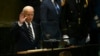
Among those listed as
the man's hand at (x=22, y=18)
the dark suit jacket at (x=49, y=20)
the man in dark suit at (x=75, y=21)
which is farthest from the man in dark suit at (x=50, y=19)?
the man's hand at (x=22, y=18)

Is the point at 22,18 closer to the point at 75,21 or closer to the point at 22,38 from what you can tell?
the point at 22,38

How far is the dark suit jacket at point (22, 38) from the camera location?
4.11 m

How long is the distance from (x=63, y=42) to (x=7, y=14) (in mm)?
847

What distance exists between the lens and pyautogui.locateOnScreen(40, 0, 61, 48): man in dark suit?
4410mm

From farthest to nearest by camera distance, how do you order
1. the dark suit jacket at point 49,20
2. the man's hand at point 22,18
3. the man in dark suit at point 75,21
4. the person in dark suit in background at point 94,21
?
the person in dark suit in background at point 94,21, the man in dark suit at point 75,21, the dark suit jacket at point 49,20, the man's hand at point 22,18

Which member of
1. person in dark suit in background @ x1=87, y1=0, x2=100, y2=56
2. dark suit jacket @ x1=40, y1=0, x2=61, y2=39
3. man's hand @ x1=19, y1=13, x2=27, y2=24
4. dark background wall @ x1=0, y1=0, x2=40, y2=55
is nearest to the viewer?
dark background wall @ x1=0, y1=0, x2=40, y2=55

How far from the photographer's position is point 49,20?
448 centimetres

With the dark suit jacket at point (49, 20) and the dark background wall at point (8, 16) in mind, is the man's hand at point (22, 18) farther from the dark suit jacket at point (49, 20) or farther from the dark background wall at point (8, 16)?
the dark suit jacket at point (49, 20)

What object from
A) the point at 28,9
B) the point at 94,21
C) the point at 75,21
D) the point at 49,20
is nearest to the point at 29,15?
the point at 28,9

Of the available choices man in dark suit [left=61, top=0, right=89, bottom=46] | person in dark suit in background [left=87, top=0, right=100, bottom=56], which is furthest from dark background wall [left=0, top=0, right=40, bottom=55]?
person in dark suit in background [left=87, top=0, right=100, bottom=56]

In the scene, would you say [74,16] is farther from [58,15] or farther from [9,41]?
[9,41]

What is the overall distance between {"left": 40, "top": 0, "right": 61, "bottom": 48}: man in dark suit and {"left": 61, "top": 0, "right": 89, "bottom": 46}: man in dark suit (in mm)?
101

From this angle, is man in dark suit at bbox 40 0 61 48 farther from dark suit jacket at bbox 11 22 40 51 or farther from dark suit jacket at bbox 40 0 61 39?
dark suit jacket at bbox 11 22 40 51

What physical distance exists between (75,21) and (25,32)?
878 millimetres
